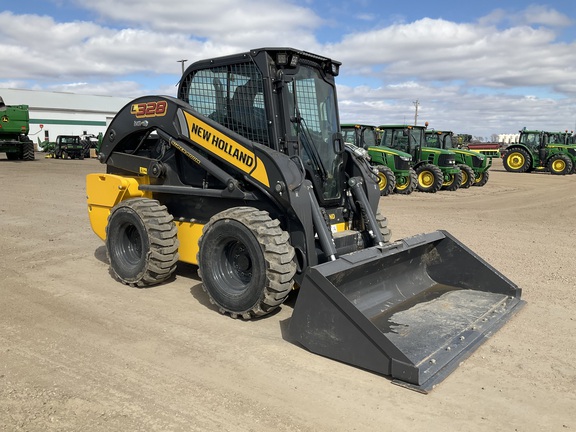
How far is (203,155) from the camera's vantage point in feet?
18.3

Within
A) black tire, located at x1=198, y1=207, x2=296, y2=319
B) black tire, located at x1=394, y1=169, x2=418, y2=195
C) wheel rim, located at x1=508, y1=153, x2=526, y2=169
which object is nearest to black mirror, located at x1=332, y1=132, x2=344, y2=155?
black tire, located at x1=198, y1=207, x2=296, y2=319

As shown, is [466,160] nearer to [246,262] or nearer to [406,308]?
[406,308]

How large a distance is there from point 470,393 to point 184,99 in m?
4.35

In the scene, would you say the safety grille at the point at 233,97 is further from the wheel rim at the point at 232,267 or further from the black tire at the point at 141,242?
the black tire at the point at 141,242

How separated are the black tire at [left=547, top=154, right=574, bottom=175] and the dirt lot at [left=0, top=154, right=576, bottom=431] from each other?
22672mm

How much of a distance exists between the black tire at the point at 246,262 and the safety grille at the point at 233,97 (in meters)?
0.99

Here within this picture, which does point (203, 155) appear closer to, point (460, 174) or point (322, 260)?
point (322, 260)

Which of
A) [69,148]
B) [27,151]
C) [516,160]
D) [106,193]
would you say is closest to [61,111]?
[69,148]

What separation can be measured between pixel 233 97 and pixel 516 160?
26874 millimetres

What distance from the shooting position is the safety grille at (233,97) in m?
5.31

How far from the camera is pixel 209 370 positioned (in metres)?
3.89

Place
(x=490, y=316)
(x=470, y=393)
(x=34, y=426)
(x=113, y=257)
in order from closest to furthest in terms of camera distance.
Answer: (x=34, y=426), (x=470, y=393), (x=490, y=316), (x=113, y=257)

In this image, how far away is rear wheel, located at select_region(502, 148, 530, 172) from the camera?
1115 inches

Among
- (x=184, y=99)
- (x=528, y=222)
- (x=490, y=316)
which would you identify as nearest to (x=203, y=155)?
(x=184, y=99)
